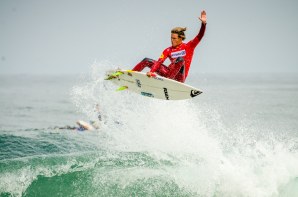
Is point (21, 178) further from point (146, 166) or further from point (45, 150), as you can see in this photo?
point (45, 150)

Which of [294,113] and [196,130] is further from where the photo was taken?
[294,113]

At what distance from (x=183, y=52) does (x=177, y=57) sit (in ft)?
0.67

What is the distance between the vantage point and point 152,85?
28.9 feet

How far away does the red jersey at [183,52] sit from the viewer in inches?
318

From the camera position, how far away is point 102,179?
8.37 meters

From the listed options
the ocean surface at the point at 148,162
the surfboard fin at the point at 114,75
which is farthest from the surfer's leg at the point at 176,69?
the ocean surface at the point at 148,162

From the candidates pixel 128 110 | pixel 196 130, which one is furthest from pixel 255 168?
pixel 128 110

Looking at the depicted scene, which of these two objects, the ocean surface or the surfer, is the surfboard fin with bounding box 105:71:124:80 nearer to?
the ocean surface

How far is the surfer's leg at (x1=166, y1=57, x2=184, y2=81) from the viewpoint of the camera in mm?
8327

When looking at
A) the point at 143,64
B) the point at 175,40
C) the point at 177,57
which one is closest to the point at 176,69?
the point at 177,57

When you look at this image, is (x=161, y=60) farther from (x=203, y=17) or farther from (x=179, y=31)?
(x=203, y=17)

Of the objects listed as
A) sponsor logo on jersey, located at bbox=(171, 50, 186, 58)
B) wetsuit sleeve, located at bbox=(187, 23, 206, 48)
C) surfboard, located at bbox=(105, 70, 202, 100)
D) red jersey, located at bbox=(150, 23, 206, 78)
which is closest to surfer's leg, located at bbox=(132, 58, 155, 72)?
surfboard, located at bbox=(105, 70, 202, 100)

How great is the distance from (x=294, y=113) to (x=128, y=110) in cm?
1702

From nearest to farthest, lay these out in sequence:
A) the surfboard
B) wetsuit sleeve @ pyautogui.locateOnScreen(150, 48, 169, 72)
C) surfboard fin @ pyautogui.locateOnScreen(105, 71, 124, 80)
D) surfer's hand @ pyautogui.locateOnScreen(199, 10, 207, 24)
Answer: surfer's hand @ pyautogui.locateOnScreen(199, 10, 207, 24)
the surfboard
wetsuit sleeve @ pyautogui.locateOnScreen(150, 48, 169, 72)
surfboard fin @ pyautogui.locateOnScreen(105, 71, 124, 80)
